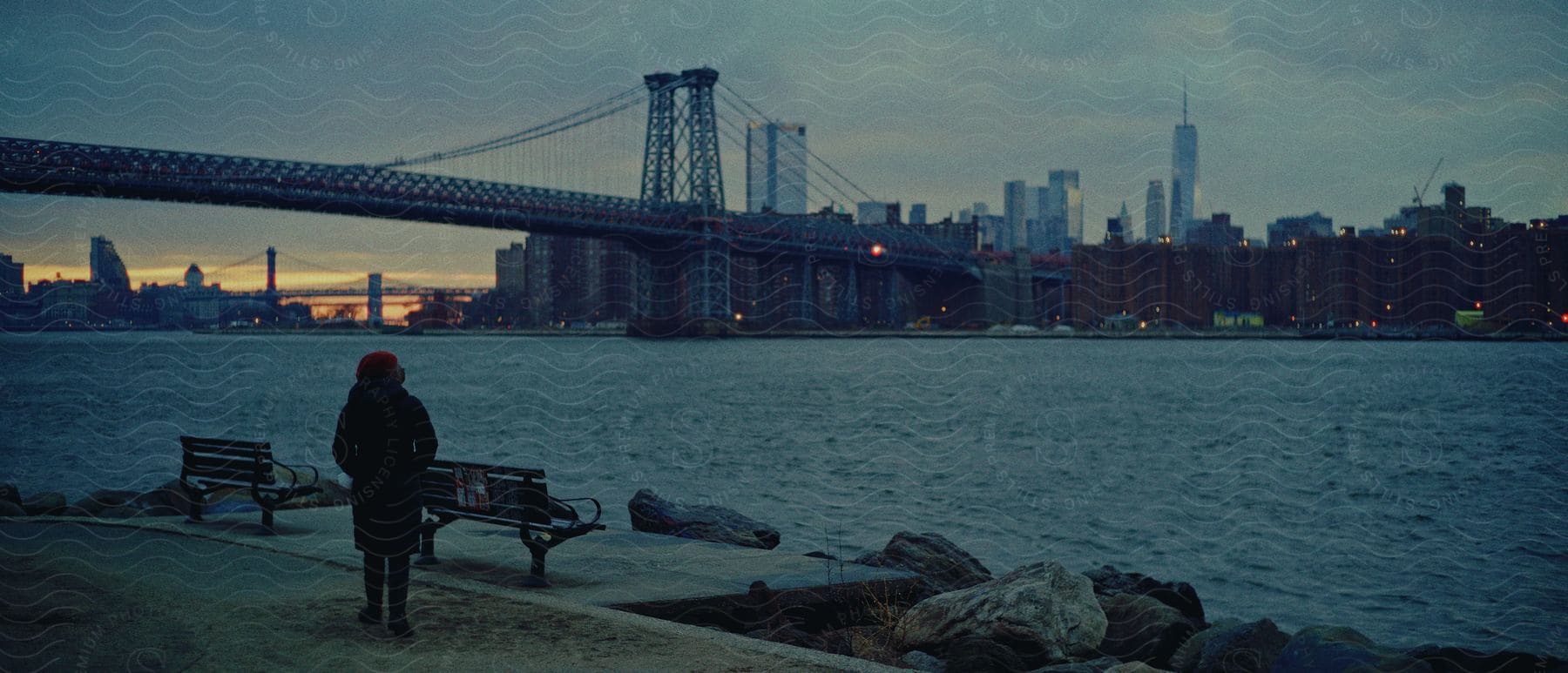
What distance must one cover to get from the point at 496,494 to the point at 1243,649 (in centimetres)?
459

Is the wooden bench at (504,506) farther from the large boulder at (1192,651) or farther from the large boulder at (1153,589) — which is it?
the large boulder at (1153,589)

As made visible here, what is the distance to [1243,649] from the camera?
7.61 m

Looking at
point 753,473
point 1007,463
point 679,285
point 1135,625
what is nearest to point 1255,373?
point 679,285

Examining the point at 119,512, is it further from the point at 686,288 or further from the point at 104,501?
the point at 686,288

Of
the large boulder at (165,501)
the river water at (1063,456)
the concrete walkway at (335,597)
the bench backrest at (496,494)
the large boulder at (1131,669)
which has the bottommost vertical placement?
the river water at (1063,456)

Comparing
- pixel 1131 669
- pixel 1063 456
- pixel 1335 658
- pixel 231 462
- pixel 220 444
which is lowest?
pixel 1063 456

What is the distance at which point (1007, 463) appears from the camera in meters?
26.3

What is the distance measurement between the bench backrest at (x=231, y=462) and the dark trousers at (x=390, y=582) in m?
3.61

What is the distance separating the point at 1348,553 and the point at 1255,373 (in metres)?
58.9

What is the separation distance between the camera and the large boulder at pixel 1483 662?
292 inches

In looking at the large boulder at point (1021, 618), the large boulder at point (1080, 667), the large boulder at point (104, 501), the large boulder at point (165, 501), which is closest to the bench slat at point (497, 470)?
the large boulder at point (1021, 618)

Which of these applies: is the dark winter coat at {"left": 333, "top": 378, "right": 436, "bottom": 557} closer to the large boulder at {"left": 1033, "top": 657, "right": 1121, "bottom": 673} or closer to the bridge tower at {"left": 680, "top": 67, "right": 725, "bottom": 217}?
the large boulder at {"left": 1033, "top": 657, "right": 1121, "bottom": 673}

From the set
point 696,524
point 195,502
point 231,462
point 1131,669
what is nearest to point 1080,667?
point 1131,669

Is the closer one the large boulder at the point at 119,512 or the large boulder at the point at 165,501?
the large boulder at the point at 119,512
